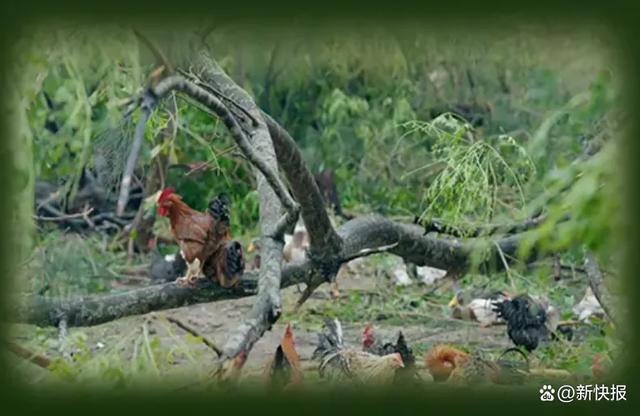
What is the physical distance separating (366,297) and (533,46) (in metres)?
1.64

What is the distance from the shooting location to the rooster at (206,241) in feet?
11.3

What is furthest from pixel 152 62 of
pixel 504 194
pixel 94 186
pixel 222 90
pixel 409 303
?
pixel 94 186

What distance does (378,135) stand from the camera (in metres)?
6.07

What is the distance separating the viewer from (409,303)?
17.4 ft

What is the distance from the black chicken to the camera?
Answer: 437cm

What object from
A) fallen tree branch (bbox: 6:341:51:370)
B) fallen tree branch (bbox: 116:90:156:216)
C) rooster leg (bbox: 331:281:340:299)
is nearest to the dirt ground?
Result: rooster leg (bbox: 331:281:340:299)

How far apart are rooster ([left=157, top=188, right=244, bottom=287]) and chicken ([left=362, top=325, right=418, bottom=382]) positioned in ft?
2.23

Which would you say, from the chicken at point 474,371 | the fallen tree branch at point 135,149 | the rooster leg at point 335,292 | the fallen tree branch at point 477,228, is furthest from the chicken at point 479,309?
the fallen tree branch at point 135,149

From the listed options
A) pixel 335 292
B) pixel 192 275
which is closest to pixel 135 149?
pixel 192 275

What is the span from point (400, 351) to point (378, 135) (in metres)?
2.54

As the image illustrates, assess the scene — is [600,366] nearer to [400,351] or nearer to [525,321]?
[400,351]

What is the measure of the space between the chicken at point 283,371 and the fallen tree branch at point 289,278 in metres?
0.25

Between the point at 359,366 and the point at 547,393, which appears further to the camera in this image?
the point at 359,366

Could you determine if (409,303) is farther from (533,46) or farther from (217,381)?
(217,381)
